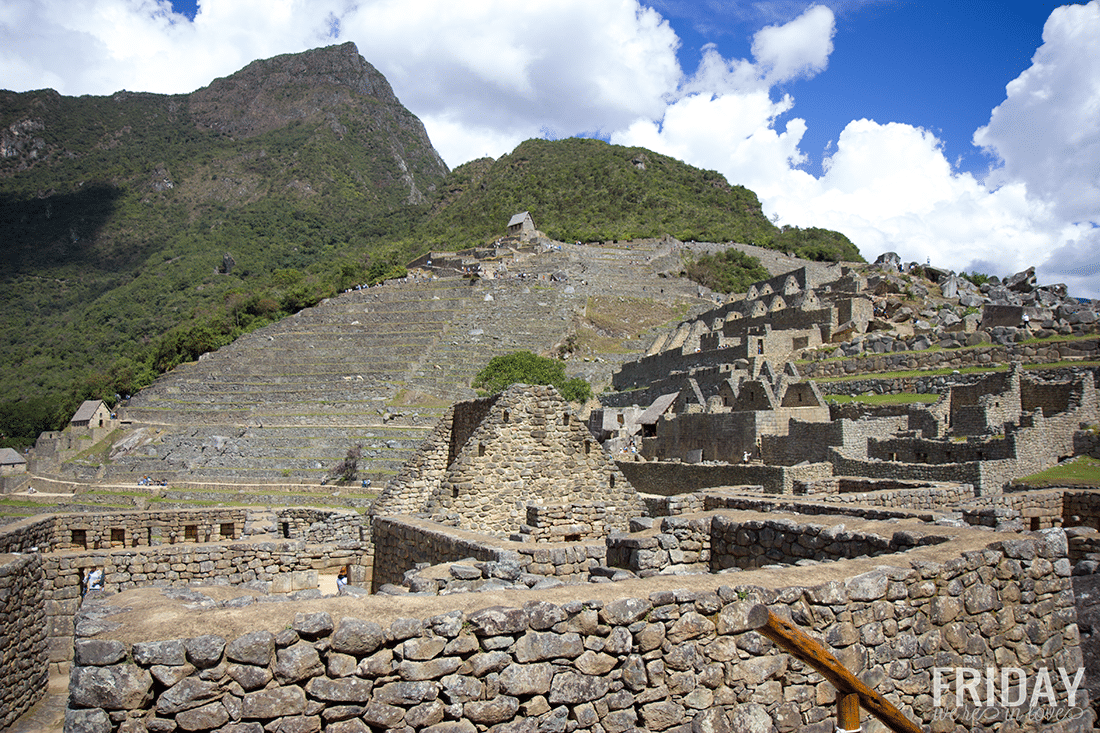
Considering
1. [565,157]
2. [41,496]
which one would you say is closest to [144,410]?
[41,496]

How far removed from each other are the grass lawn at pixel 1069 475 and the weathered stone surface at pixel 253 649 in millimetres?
13674

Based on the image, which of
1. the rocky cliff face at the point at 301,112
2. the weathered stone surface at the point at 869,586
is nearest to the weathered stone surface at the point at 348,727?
the weathered stone surface at the point at 869,586

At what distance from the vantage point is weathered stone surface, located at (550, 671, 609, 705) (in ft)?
10.1

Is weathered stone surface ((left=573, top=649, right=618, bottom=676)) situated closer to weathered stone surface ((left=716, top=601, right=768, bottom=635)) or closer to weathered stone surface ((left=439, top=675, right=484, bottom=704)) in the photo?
weathered stone surface ((left=439, top=675, right=484, bottom=704))

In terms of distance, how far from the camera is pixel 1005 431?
15344 mm

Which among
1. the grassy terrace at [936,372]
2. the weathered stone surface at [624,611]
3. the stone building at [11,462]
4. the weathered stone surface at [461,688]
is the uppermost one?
the grassy terrace at [936,372]

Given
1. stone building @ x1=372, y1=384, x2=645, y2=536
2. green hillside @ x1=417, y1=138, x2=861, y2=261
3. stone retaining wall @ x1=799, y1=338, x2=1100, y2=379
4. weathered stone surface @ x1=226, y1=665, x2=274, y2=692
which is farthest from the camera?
green hillside @ x1=417, y1=138, x2=861, y2=261

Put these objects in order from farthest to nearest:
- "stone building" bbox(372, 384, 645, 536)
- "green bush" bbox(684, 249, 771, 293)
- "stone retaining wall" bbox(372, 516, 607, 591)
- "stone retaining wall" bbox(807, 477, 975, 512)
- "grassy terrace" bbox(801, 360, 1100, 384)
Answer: "green bush" bbox(684, 249, 771, 293), "grassy terrace" bbox(801, 360, 1100, 384), "stone retaining wall" bbox(807, 477, 975, 512), "stone building" bbox(372, 384, 645, 536), "stone retaining wall" bbox(372, 516, 607, 591)

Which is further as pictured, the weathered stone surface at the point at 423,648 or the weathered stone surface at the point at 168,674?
the weathered stone surface at the point at 423,648

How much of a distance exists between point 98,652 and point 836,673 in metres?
2.93

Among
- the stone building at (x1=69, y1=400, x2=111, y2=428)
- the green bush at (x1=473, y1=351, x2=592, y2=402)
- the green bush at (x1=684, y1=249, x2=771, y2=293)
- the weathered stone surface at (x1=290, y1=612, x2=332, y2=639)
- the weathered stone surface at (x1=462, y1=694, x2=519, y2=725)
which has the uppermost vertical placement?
the green bush at (x1=684, y1=249, x2=771, y2=293)

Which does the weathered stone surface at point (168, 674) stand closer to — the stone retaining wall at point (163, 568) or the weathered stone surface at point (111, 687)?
the weathered stone surface at point (111, 687)

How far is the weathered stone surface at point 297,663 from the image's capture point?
2.69m

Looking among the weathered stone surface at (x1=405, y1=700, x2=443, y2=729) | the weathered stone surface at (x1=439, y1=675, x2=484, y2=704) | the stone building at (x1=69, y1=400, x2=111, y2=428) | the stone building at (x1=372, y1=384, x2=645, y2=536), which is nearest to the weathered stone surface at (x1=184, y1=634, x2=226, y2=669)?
the weathered stone surface at (x1=405, y1=700, x2=443, y2=729)
